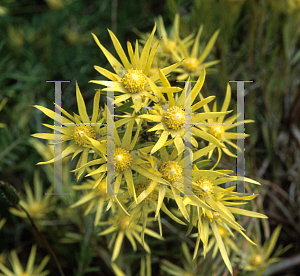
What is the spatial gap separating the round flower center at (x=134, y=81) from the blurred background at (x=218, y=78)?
450 millimetres

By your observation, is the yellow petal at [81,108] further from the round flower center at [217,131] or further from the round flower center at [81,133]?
the round flower center at [217,131]

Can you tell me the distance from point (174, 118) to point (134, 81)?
110 millimetres

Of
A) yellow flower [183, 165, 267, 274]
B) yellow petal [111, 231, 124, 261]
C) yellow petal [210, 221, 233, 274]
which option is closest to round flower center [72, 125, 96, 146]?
yellow flower [183, 165, 267, 274]

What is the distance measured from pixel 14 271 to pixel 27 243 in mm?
144

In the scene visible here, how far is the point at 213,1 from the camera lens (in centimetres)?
111

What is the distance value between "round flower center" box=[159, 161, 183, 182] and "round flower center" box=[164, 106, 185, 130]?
0.08 meters

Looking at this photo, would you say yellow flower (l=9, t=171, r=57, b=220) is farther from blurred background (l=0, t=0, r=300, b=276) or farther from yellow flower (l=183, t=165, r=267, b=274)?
yellow flower (l=183, t=165, r=267, b=274)

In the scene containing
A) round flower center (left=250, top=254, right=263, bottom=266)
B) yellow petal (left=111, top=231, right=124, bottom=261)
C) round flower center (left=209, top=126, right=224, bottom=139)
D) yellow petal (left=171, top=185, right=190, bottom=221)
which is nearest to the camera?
yellow petal (left=171, top=185, right=190, bottom=221)

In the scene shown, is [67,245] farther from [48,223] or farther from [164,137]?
[164,137]

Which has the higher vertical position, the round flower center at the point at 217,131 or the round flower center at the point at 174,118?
the round flower center at the point at 174,118

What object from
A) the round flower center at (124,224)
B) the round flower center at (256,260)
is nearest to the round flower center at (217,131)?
the round flower center at (124,224)

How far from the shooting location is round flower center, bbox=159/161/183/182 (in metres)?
0.55

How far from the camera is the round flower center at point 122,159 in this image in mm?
537

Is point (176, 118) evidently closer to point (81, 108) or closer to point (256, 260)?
point (81, 108)
